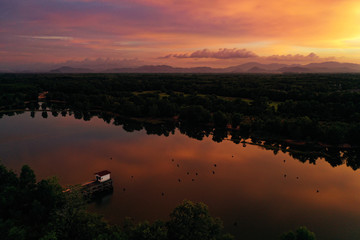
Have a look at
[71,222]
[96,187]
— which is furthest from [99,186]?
[71,222]

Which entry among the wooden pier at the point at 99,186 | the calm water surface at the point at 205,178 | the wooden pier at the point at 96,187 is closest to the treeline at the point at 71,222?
the wooden pier at the point at 96,187

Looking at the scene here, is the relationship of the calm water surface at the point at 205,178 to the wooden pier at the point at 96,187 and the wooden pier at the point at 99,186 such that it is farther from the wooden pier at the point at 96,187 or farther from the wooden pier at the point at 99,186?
the wooden pier at the point at 99,186

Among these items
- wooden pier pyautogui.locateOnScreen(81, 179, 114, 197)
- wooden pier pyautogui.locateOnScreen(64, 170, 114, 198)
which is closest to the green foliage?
wooden pier pyautogui.locateOnScreen(81, 179, 114, 197)

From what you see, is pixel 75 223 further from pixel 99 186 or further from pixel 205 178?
pixel 205 178

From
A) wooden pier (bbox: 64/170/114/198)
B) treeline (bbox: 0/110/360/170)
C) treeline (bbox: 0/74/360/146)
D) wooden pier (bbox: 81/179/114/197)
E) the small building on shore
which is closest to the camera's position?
wooden pier (bbox: 81/179/114/197)

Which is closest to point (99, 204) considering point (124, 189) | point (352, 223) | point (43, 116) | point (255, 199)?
point (124, 189)

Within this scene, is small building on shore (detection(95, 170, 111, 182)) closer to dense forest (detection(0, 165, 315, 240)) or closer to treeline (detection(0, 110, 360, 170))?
dense forest (detection(0, 165, 315, 240))

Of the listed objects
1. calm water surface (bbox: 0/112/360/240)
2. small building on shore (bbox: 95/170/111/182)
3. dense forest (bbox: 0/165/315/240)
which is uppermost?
dense forest (bbox: 0/165/315/240)
